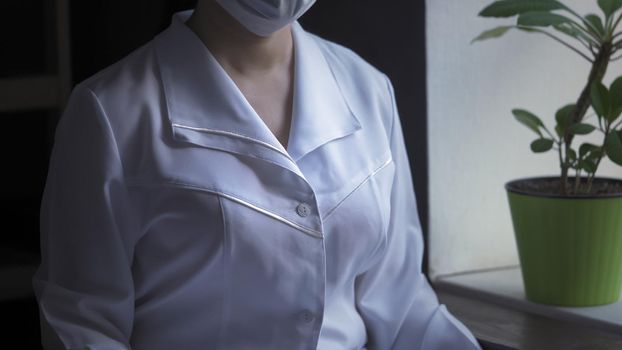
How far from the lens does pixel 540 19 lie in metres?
1.57

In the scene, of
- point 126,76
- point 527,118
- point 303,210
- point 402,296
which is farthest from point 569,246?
point 126,76

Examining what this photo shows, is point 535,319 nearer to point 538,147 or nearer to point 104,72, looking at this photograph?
point 538,147

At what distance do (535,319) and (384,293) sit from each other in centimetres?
34

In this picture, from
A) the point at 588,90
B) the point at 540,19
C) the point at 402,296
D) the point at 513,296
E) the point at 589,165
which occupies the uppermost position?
the point at 540,19

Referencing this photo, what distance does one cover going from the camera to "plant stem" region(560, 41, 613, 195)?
5.41 ft

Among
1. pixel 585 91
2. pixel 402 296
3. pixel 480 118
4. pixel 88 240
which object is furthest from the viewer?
pixel 480 118

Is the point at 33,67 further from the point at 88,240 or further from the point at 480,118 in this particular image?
the point at 480,118

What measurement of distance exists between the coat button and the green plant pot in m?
0.51

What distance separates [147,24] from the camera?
158 centimetres

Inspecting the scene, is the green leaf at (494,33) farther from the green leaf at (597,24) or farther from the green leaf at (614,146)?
the green leaf at (614,146)

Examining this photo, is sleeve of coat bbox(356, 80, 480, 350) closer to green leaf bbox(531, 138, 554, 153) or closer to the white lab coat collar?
the white lab coat collar

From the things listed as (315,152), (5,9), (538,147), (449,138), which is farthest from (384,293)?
(5,9)

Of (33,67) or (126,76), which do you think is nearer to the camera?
(126,76)

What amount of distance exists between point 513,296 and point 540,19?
47 cm
